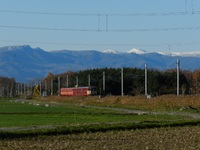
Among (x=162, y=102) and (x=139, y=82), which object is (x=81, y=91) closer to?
(x=139, y=82)

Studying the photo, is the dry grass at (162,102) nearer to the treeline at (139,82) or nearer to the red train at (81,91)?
the treeline at (139,82)

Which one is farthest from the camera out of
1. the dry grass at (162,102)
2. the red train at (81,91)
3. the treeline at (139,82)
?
the treeline at (139,82)

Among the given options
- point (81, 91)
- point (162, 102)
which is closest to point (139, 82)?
point (81, 91)

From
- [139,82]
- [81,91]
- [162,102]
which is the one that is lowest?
[162,102]

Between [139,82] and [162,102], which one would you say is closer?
[162,102]

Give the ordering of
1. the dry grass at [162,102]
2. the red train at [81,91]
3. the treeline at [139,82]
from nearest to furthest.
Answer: the dry grass at [162,102], the red train at [81,91], the treeline at [139,82]

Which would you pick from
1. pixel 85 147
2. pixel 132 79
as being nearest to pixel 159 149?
pixel 85 147

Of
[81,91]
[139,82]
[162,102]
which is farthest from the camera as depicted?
[139,82]

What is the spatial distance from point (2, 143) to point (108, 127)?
9.08 meters

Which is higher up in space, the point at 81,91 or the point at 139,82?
the point at 139,82

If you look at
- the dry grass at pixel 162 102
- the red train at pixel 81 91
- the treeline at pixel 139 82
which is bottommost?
the dry grass at pixel 162 102

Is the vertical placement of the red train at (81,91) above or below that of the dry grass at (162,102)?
above

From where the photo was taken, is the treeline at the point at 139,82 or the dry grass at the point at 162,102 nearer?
the dry grass at the point at 162,102

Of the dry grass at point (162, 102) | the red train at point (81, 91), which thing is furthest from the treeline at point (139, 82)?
the dry grass at point (162, 102)
